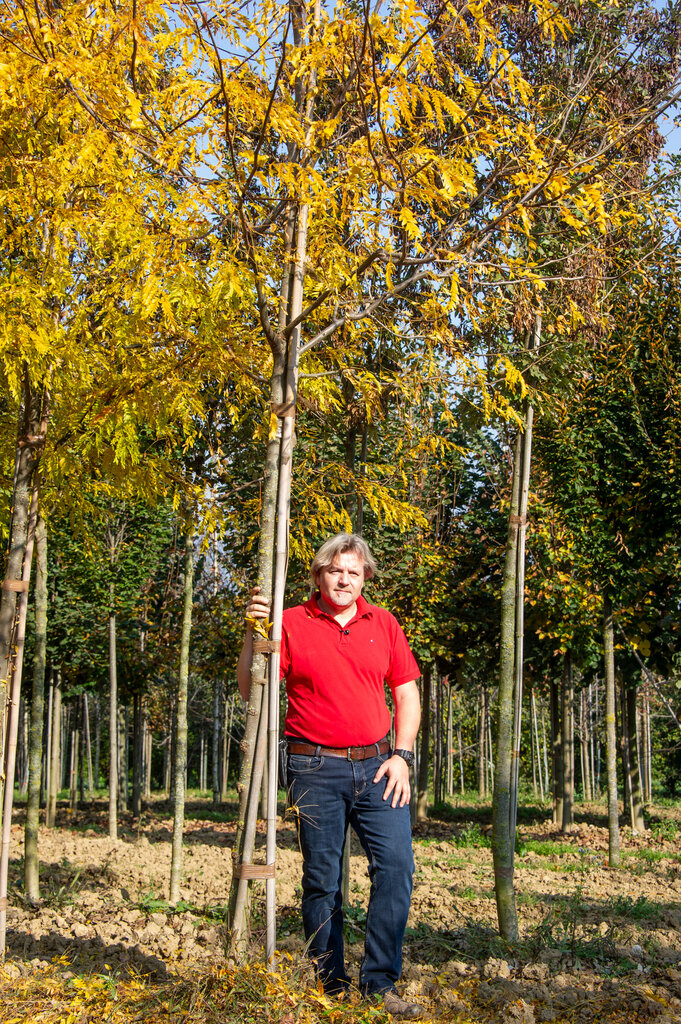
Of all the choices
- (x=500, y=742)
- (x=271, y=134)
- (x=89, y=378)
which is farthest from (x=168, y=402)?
(x=500, y=742)

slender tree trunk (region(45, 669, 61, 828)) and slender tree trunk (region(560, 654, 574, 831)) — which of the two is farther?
slender tree trunk (region(45, 669, 61, 828))

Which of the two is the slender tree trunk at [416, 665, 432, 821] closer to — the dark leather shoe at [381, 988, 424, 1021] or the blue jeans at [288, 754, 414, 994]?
the blue jeans at [288, 754, 414, 994]

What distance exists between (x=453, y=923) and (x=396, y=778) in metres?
2.79

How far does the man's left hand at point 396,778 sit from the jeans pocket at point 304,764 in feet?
0.72

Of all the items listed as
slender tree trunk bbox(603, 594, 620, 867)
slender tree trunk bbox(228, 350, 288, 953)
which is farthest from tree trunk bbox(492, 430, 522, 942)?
slender tree trunk bbox(603, 594, 620, 867)

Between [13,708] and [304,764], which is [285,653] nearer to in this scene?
[304,764]

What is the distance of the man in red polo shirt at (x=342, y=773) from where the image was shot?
9.86ft

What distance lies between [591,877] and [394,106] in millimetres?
7446

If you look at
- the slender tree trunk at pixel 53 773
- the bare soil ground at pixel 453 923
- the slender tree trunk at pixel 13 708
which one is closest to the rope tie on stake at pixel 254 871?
the bare soil ground at pixel 453 923

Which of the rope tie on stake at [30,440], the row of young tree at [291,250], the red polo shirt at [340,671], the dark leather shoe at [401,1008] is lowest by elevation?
the dark leather shoe at [401,1008]

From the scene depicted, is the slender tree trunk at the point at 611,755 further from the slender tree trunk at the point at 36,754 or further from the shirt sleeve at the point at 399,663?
the shirt sleeve at the point at 399,663

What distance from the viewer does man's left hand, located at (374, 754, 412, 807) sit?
304cm

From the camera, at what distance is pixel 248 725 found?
3.07 metres

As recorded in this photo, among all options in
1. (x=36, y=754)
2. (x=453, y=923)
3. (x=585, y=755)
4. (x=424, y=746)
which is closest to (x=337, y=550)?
(x=453, y=923)
